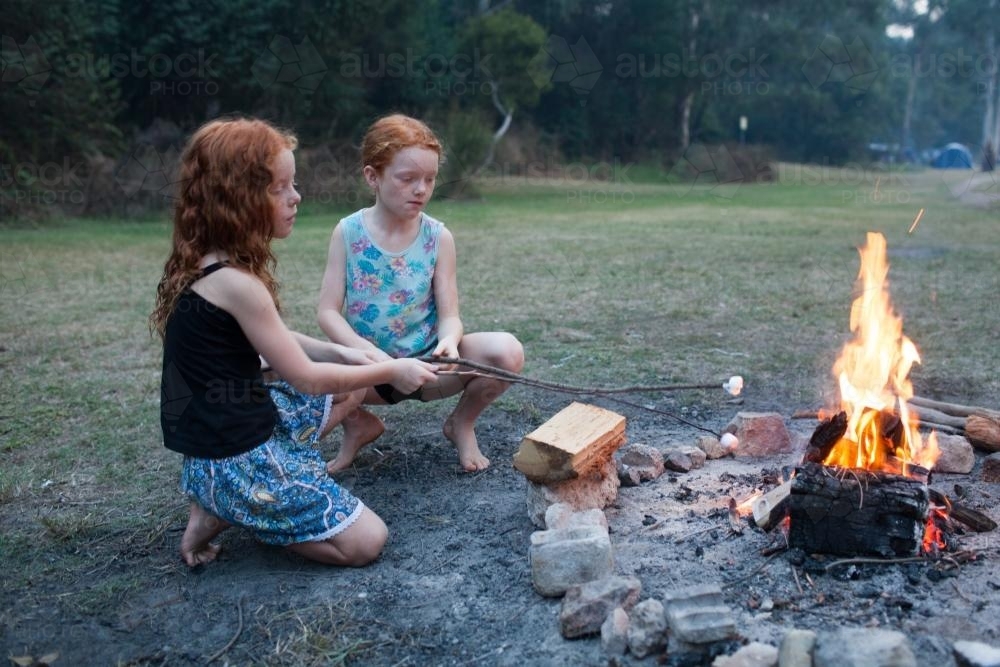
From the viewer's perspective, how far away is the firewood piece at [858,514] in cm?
237

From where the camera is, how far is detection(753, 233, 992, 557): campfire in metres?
2.38

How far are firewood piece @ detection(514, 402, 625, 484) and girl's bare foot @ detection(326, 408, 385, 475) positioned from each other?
0.91 m

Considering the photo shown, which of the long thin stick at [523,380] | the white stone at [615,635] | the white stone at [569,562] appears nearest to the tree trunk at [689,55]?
the long thin stick at [523,380]

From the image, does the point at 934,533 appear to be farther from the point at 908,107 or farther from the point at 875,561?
the point at 908,107

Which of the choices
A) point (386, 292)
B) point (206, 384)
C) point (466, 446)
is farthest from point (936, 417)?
point (206, 384)

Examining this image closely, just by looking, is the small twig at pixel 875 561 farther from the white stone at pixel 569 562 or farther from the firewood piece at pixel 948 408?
the firewood piece at pixel 948 408

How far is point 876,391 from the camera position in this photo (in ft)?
9.62

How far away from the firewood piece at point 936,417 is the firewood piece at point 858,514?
3.88 feet

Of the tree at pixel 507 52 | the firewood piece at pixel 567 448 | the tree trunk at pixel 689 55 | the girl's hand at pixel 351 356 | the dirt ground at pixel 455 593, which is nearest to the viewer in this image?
the dirt ground at pixel 455 593

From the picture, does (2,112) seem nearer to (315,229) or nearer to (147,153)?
(147,153)

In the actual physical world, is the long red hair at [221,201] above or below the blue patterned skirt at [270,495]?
above

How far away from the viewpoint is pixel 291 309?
661 centimetres

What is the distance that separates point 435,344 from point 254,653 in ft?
4.88

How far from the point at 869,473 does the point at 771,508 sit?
11.0 inches
